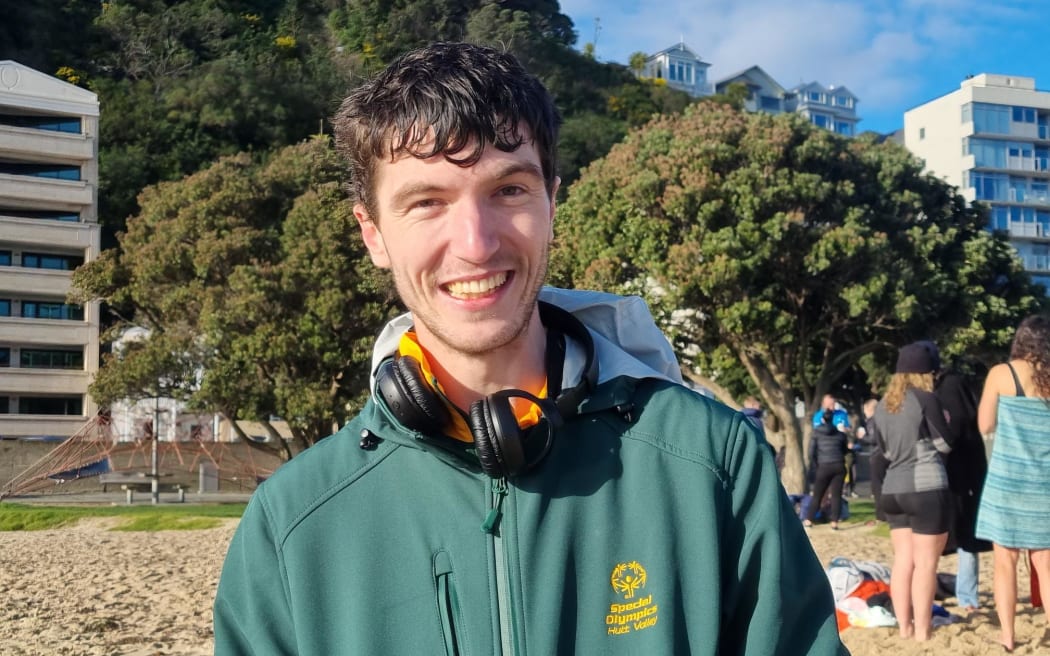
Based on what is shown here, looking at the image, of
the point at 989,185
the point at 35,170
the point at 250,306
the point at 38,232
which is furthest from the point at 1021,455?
the point at 989,185

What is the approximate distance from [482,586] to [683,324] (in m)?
22.7

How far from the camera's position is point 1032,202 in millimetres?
72938

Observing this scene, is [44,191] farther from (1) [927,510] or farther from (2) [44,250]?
(1) [927,510]

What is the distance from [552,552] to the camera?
5.41 ft

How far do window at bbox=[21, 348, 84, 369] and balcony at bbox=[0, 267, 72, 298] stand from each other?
2168 mm

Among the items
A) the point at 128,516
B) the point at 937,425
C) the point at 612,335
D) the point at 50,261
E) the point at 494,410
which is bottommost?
the point at 128,516

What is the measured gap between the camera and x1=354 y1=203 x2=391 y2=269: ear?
6.42ft

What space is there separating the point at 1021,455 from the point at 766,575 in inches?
185

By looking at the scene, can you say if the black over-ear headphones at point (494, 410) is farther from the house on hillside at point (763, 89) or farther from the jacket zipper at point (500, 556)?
the house on hillside at point (763, 89)

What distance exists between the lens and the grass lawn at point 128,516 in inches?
773

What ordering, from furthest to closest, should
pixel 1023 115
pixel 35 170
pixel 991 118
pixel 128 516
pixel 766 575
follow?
pixel 1023 115, pixel 991 118, pixel 35 170, pixel 128 516, pixel 766 575

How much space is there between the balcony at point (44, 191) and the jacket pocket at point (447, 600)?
43748mm

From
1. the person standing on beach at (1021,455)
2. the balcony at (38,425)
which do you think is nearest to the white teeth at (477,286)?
the person standing on beach at (1021,455)

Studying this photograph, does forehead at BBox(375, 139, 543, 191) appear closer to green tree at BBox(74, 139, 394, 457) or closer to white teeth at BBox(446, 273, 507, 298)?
white teeth at BBox(446, 273, 507, 298)
